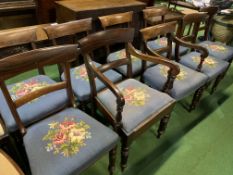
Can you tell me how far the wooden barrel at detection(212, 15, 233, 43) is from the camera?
2.52 meters

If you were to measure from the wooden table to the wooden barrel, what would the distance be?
3.71 feet

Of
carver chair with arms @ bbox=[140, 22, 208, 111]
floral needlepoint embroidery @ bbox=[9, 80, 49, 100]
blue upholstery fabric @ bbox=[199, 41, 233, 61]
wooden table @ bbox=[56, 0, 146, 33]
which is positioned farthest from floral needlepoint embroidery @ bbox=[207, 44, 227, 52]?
floral needlepoint embroidery @ bbox=[9, 80, 49, 100]

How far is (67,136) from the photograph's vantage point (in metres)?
1.02

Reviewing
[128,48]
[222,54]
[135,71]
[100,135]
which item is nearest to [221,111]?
[222,54]

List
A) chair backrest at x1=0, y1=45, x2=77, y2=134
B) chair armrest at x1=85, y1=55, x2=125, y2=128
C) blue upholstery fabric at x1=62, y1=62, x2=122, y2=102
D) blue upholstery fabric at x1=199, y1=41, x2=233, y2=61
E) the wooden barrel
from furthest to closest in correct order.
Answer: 1. the wooden barrel
2. blue upholstery fabric at x1=199, y1=41, x2=233, y2=61
3. blue upholstery fabric at x1=62, y1=62, x2=122, y2=102
4. chair armrest at x1=85, y1=55, x2=125, y2=128
5. chair backrest at x1=0, y1=45, x2=77, y2=134

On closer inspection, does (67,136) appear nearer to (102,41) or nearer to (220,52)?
(102,41)

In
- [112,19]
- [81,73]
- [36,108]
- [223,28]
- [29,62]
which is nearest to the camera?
[29,62]

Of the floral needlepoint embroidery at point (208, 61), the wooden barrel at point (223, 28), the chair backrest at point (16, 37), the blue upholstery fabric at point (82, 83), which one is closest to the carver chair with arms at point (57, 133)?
the blue upholstery fabric at point (82, 83)

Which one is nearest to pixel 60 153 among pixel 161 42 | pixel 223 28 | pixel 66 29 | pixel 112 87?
pixel 112 87

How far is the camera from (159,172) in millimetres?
1373

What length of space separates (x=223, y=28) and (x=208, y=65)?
110cm

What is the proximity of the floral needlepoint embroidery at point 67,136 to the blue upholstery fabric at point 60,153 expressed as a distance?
0.5 inches

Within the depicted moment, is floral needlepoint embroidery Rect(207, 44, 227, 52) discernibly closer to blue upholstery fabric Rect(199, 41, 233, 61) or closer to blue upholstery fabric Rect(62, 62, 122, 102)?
blue upholstery fabric Rect(199, 41, 233, 61)

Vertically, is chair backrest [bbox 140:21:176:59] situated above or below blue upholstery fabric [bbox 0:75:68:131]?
above
